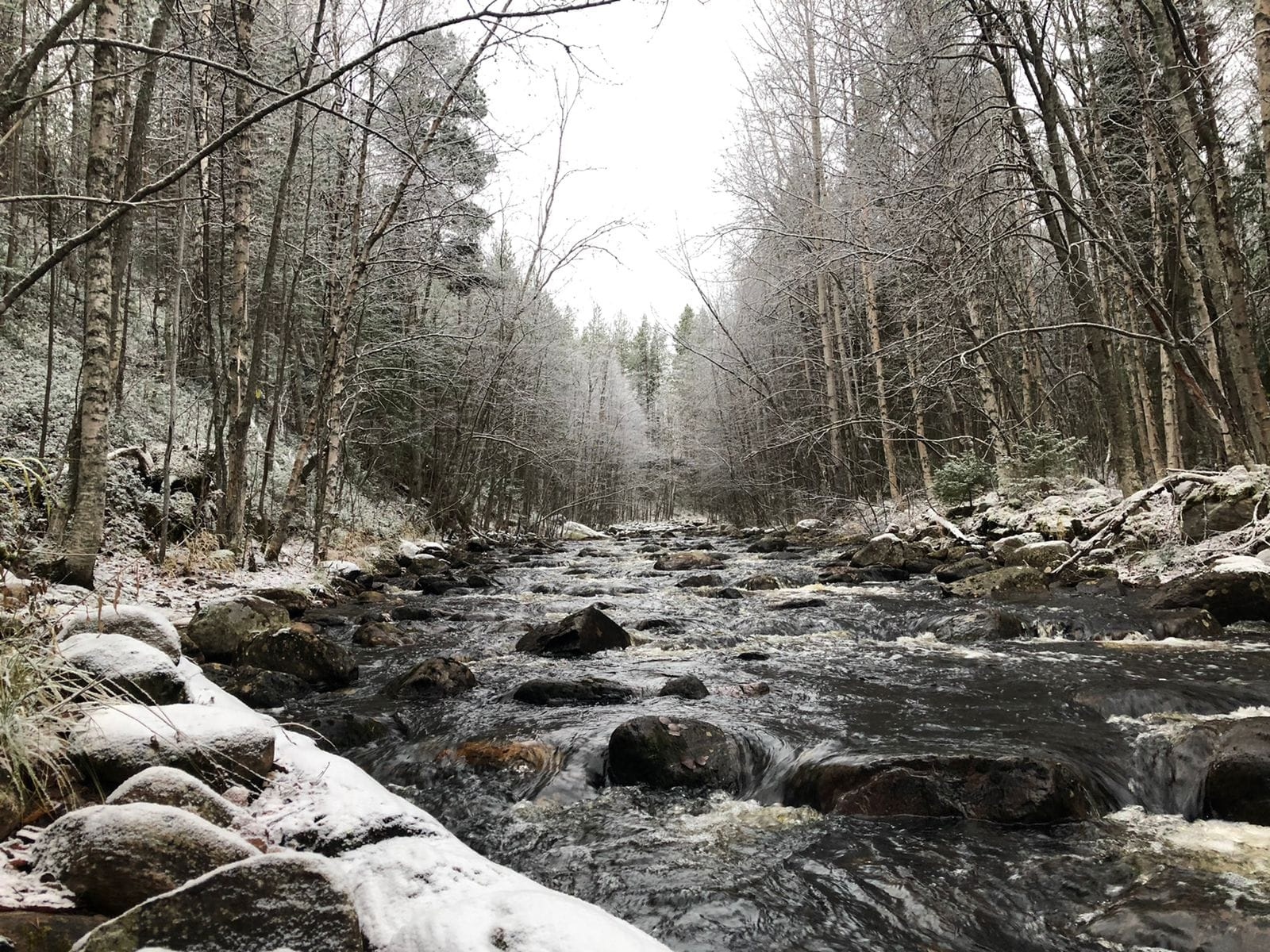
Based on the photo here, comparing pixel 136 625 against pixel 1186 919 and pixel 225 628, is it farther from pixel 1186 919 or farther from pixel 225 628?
pixel 1186 919

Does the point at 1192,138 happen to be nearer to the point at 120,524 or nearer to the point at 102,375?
the point at 102,375

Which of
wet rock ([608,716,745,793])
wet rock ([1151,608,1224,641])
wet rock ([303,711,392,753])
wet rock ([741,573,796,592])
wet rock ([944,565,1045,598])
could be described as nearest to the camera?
wet rock ([608,716,745,793])

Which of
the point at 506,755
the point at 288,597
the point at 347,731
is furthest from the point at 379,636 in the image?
the point at 506,755

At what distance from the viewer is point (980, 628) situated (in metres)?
6.98

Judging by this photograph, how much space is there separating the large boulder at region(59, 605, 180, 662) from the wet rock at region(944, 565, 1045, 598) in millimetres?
8210

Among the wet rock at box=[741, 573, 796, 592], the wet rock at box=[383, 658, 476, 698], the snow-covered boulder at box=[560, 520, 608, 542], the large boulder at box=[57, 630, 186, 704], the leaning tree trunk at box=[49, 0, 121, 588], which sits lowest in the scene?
the wet rock at box=[383, 658, 476, 698]

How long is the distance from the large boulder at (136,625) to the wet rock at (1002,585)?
821 centimetres

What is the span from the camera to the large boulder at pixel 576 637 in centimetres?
717

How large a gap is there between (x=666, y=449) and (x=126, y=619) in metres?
46.0

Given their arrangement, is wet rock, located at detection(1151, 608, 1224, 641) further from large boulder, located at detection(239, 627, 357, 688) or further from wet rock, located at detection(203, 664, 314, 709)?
wet rock, located at detection(203, 664, 314, 709)

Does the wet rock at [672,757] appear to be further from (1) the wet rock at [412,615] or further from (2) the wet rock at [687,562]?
(2) the wet rock at [687,562]

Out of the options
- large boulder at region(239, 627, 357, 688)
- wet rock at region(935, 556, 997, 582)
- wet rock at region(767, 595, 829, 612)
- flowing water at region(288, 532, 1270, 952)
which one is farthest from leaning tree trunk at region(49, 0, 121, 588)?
wet rock at region(935, 556, 997, 582)

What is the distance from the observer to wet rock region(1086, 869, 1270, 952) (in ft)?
7.91

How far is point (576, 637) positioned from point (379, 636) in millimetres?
2209
